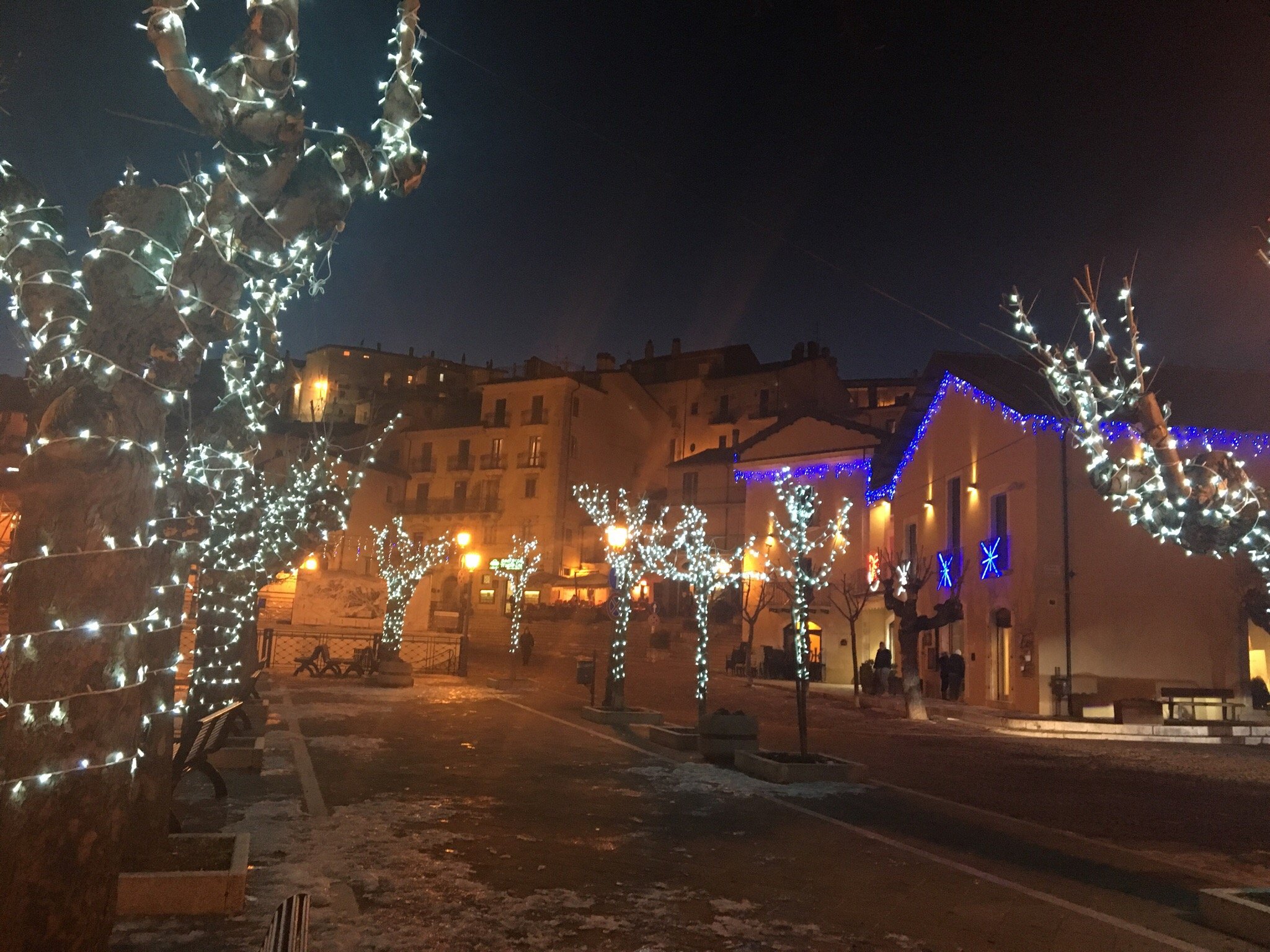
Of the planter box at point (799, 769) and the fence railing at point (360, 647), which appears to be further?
the fence railing at point (360, 647)

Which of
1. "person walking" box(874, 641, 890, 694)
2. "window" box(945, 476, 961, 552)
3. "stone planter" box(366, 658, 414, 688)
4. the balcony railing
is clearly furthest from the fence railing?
the balcony railing

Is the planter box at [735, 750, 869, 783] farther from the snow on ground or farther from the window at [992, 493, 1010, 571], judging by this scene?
the window at [992, 493, 1010, 571]

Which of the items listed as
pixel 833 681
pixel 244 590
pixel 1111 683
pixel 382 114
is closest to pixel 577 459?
pixel 833 681

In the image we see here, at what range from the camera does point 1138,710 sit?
21.8 meters

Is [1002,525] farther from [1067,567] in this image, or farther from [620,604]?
[620,604]

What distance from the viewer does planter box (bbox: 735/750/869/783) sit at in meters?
11.6

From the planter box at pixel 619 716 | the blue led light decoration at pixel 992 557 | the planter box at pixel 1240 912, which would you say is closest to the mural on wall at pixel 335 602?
the planter box at pixel 619 716

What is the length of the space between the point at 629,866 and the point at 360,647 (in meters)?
25.3

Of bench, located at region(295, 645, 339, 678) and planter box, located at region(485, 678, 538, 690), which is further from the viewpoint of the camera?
bench, located at region(295, 645, 339, 678)

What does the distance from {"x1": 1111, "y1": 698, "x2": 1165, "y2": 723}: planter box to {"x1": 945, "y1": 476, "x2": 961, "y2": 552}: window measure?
28.4 feet

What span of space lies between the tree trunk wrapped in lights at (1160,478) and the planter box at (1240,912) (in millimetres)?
3508

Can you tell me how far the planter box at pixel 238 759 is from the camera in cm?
1072

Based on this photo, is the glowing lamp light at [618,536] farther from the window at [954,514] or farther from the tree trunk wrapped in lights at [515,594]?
the window at [954,514]

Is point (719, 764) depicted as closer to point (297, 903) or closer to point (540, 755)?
point (540, 755)
